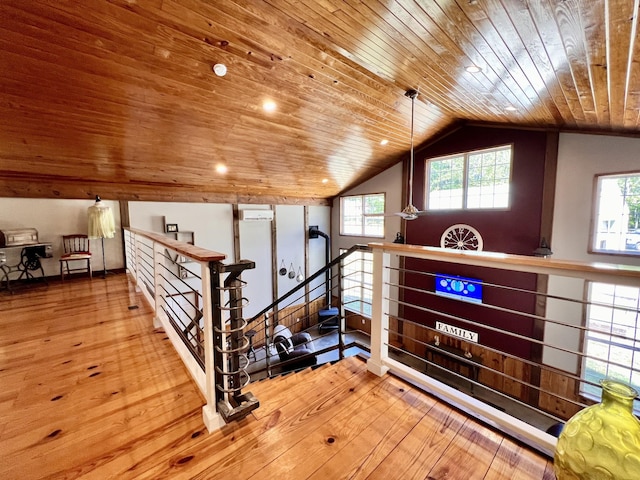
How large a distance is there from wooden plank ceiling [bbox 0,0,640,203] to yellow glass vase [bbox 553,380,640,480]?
82.8 inches

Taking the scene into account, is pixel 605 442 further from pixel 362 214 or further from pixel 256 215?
pixel 256 215

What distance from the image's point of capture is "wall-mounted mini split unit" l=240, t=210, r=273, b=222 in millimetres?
6984

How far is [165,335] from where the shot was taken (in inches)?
97.3

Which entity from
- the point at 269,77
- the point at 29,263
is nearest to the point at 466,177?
the point at 269,77

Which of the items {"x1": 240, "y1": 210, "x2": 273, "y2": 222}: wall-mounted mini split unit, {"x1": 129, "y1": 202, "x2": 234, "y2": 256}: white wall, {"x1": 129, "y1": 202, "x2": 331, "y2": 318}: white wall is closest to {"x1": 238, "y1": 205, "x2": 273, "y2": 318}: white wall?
{"x1": 129, "y1": 202, "x2": 331, "y2": 318}: white wall

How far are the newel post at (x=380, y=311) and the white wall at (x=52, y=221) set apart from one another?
218 inches

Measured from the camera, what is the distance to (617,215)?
4098 millimetres

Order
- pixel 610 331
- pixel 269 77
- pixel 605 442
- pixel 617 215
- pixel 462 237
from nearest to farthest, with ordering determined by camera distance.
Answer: pixel 605 442 → pixel 269 77 → pixel 610 331 → pixel 617 215 → pixel 462 237

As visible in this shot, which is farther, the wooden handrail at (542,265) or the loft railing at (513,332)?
the loft railing at (513,332)

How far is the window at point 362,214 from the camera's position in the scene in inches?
299

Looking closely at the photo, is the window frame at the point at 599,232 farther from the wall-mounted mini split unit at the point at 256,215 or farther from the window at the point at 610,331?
the wall-mounted mini split unit at the point at 256,215

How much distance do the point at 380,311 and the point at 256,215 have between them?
226 inches

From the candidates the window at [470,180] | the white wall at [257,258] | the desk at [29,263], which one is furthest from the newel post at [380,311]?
the white wall at [257,258]

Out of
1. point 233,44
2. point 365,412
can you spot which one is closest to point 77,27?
point 233,44
